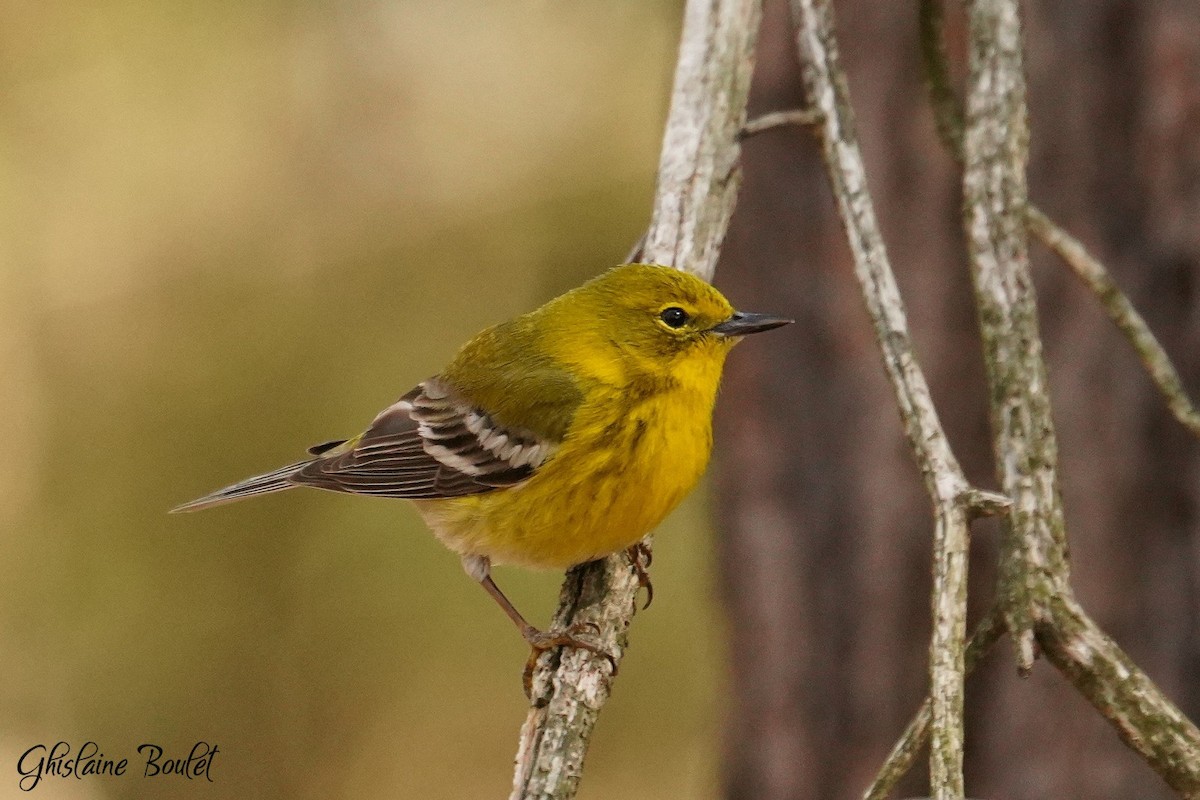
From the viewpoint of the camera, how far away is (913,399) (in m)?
2.55

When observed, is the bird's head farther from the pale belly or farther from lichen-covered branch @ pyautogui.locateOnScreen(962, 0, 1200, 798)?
lichen-covered branch @ pyautogui.locateOnScreen(962, 0, 1200, 798)

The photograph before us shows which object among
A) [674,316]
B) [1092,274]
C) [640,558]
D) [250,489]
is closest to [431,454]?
[250,489]

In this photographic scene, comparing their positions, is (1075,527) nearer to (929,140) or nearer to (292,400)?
(929,140)

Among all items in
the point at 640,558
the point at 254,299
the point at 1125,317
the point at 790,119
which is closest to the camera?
the point at 1125,317

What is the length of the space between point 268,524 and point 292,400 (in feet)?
2.64

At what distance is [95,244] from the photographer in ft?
23.3

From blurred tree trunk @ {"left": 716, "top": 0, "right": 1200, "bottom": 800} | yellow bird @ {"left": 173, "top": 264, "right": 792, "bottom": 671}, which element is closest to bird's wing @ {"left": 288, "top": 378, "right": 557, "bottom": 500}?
yellow bird @ {"left": 173, "top": 264, "right": 792, "bottom": 671}

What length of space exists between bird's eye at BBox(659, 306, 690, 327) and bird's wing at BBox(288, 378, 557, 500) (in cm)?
51

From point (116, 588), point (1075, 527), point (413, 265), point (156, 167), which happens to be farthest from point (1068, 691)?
point (156, 167)

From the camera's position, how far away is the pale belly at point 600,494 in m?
3.29

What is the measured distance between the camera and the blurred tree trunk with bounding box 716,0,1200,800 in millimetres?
4578

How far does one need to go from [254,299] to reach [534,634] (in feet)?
14.8

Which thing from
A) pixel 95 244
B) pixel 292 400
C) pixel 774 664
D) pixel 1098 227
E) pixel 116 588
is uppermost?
pixel 1098 227

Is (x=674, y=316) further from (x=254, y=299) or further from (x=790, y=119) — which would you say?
(x=254, y=299)
